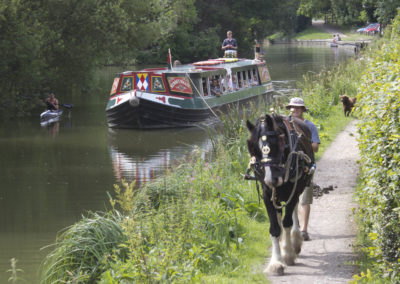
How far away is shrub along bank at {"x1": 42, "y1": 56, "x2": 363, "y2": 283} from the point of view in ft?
19.7

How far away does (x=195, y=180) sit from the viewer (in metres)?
10.1

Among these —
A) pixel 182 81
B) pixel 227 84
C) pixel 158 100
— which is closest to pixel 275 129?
pixel 158 100

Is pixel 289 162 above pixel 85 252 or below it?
above

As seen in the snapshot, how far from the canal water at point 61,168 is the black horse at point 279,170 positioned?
3.43 metres

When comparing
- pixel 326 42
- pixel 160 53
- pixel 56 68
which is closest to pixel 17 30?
pixel 56 68

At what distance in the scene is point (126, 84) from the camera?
24.6m

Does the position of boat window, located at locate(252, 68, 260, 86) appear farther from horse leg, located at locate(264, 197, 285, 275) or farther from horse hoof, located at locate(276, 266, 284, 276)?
horse hoof, located at locate(276, 266, 284, 276)

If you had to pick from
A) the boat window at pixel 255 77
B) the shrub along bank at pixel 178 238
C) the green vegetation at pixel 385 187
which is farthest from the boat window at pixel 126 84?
the green vegetation at pixel 385 187

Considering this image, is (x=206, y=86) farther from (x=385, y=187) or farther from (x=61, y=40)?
(x=385, y=187)

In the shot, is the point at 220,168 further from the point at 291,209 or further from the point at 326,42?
the point at 326,42

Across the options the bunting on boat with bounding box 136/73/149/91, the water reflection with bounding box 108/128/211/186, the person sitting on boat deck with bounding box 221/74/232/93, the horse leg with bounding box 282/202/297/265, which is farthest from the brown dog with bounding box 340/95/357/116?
the horse leg with bounding box 282/202/297/265

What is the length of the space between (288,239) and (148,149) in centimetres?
1372

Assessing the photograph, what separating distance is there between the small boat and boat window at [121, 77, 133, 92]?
312 centimetres

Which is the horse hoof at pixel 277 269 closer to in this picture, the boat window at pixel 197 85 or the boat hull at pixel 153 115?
the boat hull at pixel 153 115
